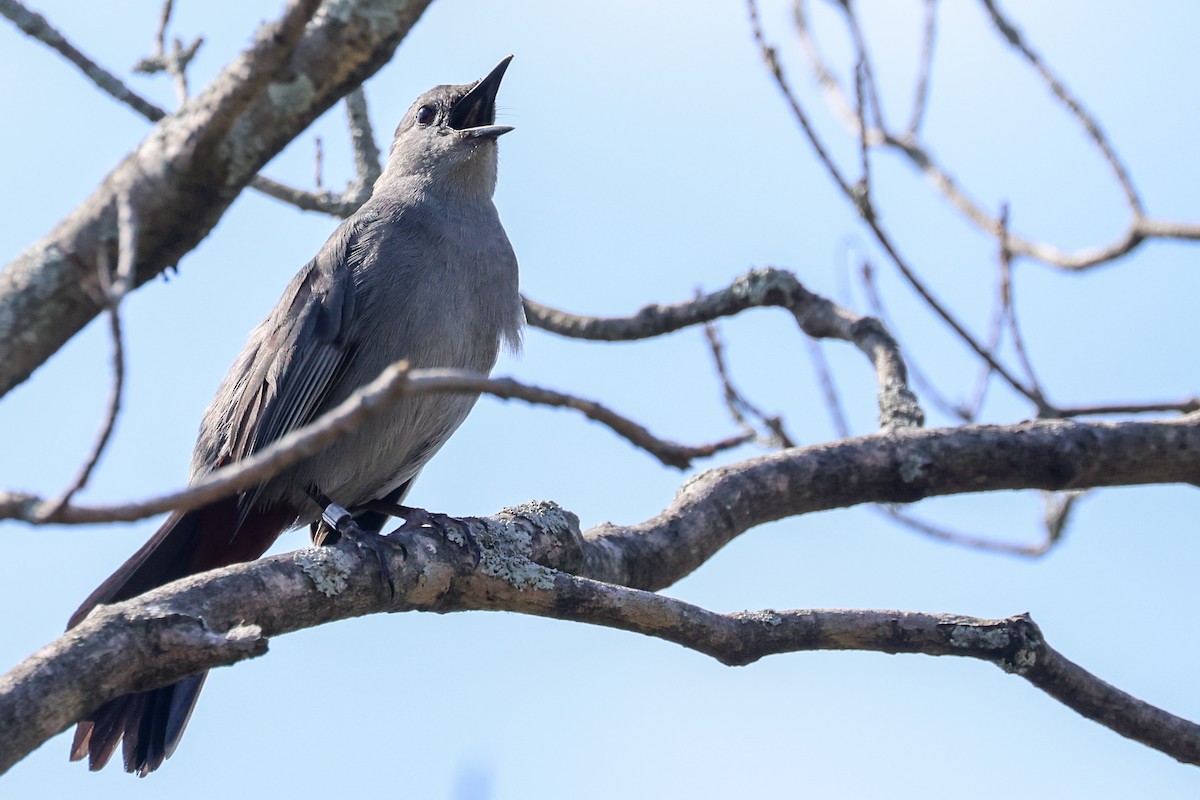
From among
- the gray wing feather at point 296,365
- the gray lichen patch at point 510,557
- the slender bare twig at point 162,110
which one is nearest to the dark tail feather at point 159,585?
the gray wing feather at point 296,365

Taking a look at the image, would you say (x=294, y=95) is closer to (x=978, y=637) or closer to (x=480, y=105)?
(x=978, y=637)

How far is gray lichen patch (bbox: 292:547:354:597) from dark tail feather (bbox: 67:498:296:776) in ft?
2.52

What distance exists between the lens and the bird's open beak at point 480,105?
218 inches

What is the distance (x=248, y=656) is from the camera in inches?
94.6

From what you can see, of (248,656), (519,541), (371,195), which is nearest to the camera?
(248,656)

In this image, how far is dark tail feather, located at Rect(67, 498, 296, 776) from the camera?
12.1 ft

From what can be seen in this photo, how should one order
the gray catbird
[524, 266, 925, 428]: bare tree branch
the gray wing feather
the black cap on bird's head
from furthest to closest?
the black cap on bird's head
[524, 266, 925, 428]: bare tree branch
the gray wing feather
the gray catbird

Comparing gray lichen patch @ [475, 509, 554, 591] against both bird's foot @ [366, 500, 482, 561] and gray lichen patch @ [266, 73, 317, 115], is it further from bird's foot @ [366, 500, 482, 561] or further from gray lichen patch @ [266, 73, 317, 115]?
gray lichen patch @ [266, 73, 317, 115]

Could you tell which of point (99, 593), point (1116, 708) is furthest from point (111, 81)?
point (1116, 708)

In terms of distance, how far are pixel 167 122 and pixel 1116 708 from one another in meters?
2.70

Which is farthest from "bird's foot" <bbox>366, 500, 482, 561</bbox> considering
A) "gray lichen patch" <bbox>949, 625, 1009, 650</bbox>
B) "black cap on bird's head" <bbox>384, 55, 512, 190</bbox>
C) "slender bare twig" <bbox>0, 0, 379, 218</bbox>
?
"black cap on bird's head" <bbox>384, 55, 512, 190</bbox>

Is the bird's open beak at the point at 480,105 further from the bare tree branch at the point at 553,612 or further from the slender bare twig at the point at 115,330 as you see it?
the slender bare twig at the point at 115,330

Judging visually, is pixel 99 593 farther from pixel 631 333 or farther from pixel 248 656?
pixel 631 333

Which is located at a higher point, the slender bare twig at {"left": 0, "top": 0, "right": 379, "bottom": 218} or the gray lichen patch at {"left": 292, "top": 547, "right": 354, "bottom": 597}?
the slender bare twig at {"left": 0, "top": 0, "right": 379, "bottom": 218}
